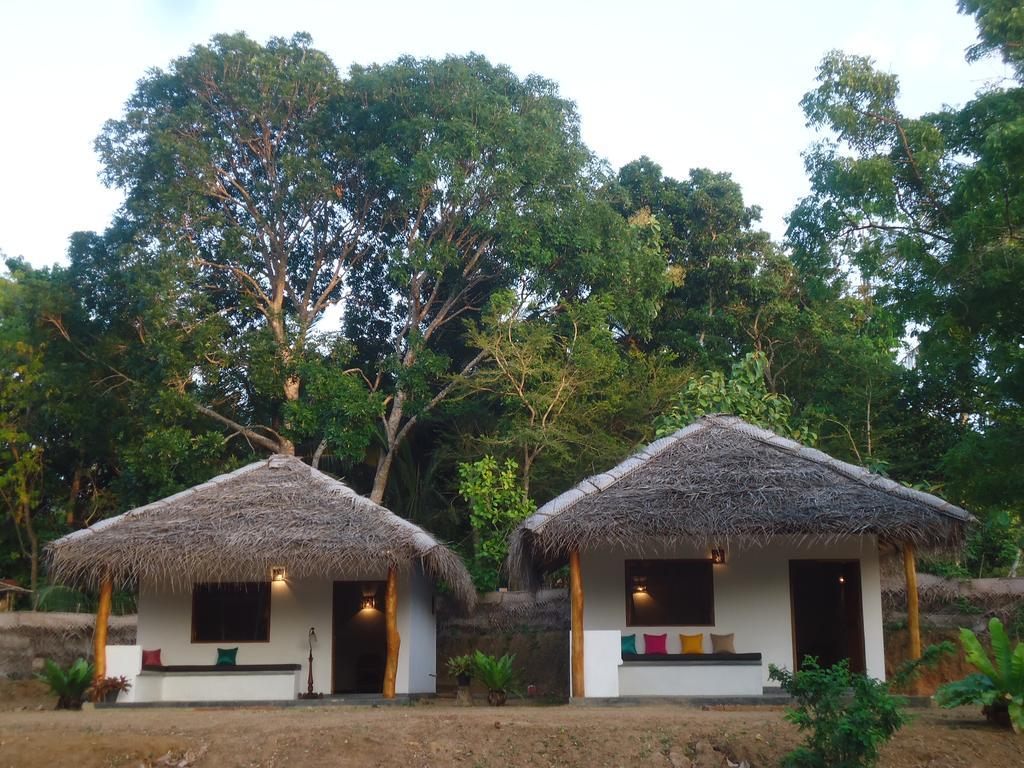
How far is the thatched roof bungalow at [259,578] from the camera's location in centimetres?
1416

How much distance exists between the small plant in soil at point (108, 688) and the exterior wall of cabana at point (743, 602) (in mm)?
6094

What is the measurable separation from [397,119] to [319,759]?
1503cm

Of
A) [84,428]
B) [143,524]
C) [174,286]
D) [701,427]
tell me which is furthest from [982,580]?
[84,428]

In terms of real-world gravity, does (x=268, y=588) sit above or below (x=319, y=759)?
above

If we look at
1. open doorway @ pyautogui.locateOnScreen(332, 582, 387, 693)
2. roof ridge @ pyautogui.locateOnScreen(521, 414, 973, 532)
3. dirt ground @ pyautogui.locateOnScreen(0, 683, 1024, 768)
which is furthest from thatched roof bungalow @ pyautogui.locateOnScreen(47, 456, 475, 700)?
dirt ground @ pyautogui.locateOnScreen(0, 683, 1024, 768)

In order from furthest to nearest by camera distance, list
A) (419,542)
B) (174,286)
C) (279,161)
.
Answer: (279,161)
(174,286)
(419,542)

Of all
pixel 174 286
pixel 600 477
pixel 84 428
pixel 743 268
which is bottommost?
pixel 600 477

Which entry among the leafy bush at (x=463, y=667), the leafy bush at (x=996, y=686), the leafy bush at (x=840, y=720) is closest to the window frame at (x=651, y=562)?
the leafy bush at (x=463, y=667)

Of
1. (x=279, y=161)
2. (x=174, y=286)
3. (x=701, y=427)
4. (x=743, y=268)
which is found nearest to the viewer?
(x=701, y=427)

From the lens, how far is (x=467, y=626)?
18688mm

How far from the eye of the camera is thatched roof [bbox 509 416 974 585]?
1288 centimetres

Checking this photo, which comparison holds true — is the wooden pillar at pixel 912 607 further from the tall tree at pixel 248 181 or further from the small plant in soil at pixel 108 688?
the tall tree at pixel 248 181

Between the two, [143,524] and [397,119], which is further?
[397,119]

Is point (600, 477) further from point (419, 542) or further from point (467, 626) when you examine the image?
point (467, 626)
